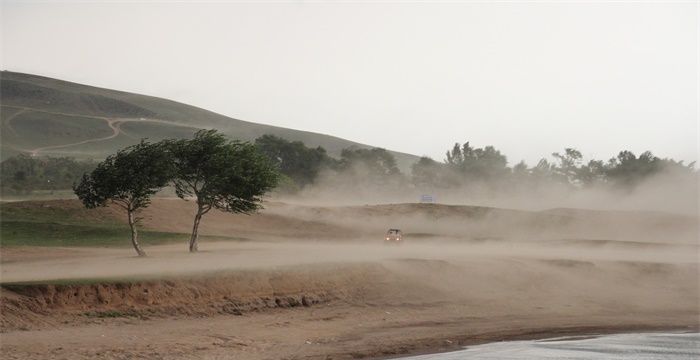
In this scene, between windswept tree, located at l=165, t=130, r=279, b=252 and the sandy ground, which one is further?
windswept tree, located at l=165, t=130, r=279, b=252

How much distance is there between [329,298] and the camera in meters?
33.4

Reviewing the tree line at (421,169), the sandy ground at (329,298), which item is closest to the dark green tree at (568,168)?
the tree line at (421,169)

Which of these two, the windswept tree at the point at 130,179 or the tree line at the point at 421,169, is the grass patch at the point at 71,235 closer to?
the windswept tree at the point at 130,179

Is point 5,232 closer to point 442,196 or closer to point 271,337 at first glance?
point 271,337

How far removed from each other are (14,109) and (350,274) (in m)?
170

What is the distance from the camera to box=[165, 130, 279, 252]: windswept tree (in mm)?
40719

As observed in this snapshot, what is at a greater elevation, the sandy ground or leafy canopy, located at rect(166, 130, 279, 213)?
leafy canopy, located at rect(166, 130, 279, 213)

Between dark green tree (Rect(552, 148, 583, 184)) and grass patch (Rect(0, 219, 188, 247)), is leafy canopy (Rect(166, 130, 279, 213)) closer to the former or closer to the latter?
grass patch (Rect(0, 219, 188, 247))

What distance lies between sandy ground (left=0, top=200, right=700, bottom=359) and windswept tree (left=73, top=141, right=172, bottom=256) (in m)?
3.11

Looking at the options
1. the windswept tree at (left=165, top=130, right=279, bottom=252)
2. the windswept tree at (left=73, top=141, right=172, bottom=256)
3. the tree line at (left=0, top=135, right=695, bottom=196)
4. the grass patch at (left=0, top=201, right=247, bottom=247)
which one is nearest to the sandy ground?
the windswept tree at (left=165, top=130, right=279, bottom=252)

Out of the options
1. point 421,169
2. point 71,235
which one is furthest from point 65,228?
point 421,169

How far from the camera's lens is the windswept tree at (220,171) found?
40719 mm

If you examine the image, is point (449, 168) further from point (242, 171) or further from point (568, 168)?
point (242, 171)

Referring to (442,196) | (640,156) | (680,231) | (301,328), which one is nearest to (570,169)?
(640,156)
